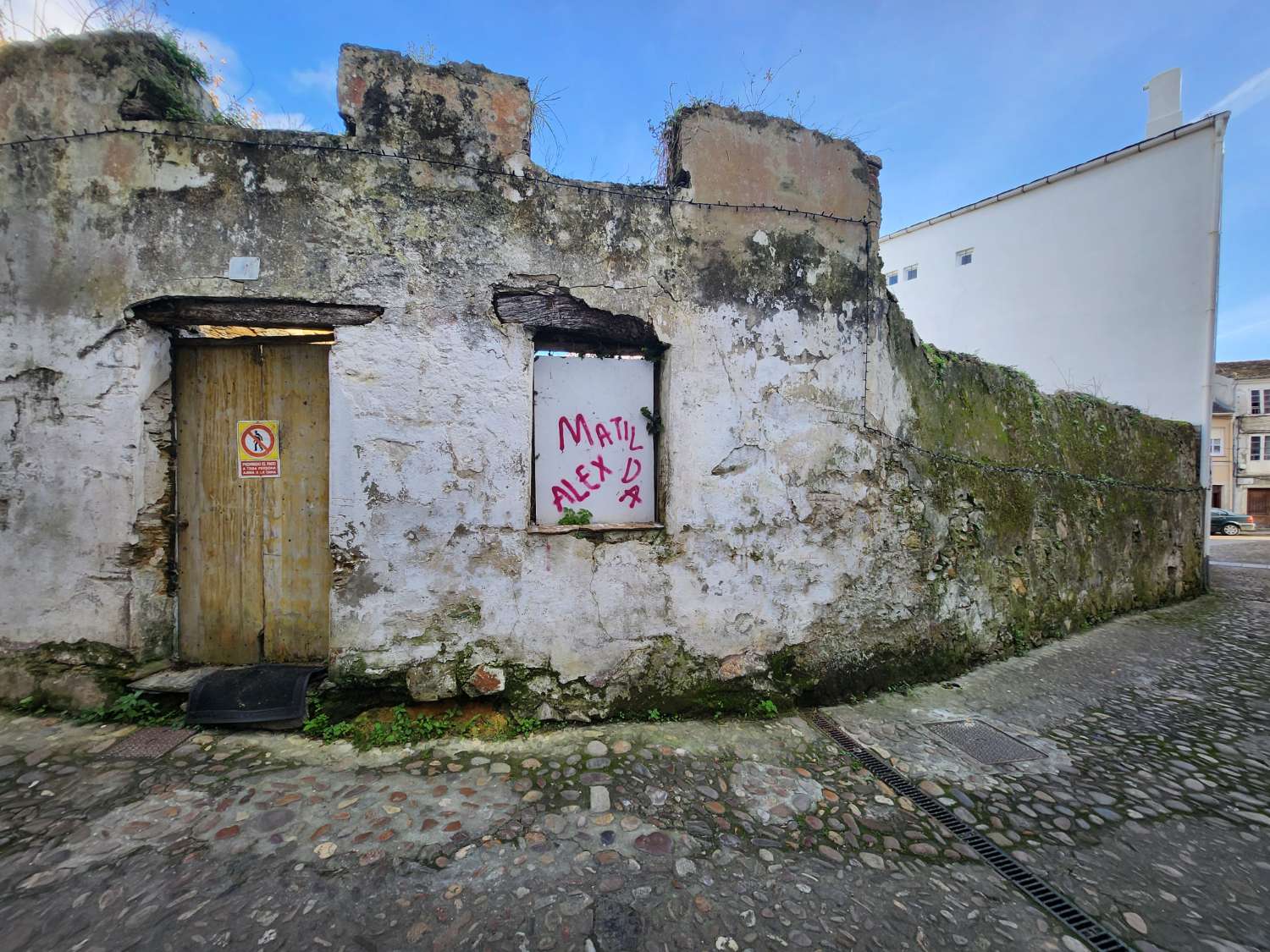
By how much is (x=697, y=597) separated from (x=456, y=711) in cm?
163

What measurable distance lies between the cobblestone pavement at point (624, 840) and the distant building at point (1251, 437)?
36.3m

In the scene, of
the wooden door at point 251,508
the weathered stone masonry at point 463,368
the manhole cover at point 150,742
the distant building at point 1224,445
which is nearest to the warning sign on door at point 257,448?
the wooden door at point 251,508

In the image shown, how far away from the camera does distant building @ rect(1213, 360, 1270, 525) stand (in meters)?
27.6

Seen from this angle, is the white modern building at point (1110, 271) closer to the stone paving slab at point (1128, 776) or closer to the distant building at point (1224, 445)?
the stone paving slab at point (1128, 776)

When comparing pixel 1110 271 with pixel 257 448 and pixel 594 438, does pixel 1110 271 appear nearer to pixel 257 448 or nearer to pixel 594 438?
pixel 594 438

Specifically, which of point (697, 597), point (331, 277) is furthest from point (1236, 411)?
point (331, 277)

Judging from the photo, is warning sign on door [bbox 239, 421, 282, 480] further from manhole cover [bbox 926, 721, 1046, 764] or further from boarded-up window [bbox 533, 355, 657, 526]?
manhole cover [bbox 926, 721, 1046, 764]

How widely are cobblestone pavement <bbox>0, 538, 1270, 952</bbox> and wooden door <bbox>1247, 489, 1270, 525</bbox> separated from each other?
38139mm

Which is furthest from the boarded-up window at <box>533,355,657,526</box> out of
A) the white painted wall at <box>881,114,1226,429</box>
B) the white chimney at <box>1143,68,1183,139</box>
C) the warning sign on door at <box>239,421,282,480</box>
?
the white chimney at <box>1143,68,1183,139</box>

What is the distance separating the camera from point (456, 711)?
10.6 ft

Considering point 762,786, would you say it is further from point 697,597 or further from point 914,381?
point 914,381

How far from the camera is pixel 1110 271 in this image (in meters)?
9.40

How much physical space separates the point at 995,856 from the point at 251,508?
4.42 meters

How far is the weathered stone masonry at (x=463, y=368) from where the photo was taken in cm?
307
